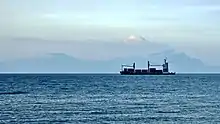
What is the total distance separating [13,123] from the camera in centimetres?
6322

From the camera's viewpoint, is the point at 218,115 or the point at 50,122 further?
the point at 218,115

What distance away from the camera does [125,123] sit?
6359 centimetres

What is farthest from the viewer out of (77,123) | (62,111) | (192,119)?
(62,111)

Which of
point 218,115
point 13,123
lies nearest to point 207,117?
point 218,115

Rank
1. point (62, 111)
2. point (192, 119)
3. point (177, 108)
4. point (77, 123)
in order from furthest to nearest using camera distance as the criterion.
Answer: point (177, 108)
point (62, 111)
point (192, 119)
point (77, 123)

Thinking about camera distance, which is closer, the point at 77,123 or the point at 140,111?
the point at 77,123

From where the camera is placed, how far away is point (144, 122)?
6431cm

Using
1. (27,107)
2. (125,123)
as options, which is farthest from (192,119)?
(27,107)

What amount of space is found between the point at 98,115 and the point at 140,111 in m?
8.24

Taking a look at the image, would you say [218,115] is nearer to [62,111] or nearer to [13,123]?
[62,111]

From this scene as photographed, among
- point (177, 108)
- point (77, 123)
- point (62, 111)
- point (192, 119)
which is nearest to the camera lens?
point (77, 123)

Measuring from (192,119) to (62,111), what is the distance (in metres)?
19.8

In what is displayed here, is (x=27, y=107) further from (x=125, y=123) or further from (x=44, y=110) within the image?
(x=125, y=123)

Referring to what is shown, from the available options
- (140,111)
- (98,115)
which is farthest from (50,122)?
(140,111)
